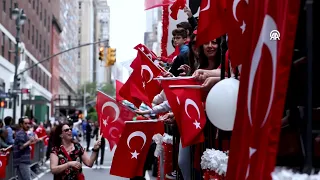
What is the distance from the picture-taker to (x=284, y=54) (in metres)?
2.57

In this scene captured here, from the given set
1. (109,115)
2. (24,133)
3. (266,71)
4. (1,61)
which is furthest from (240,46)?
(1,61)

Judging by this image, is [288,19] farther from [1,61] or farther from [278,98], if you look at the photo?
[1,61]

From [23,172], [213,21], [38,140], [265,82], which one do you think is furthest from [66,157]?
→ [38,140]

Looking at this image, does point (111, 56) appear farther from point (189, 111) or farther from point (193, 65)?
point (189, 111)

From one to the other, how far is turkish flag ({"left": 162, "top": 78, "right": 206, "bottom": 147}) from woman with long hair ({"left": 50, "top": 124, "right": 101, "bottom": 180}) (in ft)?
10.1

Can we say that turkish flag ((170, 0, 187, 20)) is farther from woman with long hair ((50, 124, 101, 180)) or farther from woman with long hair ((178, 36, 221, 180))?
woman with long hair ((50, 124, 101, 180))

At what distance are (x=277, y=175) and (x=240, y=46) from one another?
2.89ft

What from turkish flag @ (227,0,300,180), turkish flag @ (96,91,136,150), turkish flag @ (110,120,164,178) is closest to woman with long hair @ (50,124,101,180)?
turkish flag @ (96,91,136,150)

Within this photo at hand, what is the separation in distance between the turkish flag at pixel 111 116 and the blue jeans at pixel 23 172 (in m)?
6.90

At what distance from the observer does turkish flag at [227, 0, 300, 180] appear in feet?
8.43

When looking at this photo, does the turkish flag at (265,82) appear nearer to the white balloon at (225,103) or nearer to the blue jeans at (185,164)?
the white balloon at (225,103)

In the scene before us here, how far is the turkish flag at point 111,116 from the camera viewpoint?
8.41 metres


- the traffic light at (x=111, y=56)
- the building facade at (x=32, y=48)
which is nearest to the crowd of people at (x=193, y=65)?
the traffic light at (x=111, y=56)

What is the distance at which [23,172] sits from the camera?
49.0 ft
